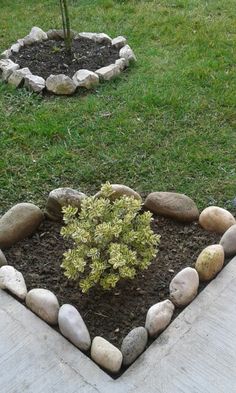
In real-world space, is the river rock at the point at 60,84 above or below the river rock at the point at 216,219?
above

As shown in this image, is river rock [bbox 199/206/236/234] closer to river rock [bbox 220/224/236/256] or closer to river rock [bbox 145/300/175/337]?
river rock [bbox 220/224/236/256]

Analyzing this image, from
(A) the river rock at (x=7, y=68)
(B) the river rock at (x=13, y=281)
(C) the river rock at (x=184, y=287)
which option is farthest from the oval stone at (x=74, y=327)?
(A) the river rock at (x=7, y=68)

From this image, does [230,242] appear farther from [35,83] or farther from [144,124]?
[35,83]

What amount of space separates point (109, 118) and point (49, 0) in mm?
2351

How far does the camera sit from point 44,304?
2.40 metres

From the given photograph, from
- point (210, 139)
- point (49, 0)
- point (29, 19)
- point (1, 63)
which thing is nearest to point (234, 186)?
point (210, 139)

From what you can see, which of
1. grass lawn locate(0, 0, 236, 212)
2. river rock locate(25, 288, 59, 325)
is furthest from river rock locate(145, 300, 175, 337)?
grass lawn locate(0, 0, 236, 212)

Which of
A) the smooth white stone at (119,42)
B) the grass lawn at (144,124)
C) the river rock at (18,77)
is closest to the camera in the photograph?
the grass lawn at (144,124)

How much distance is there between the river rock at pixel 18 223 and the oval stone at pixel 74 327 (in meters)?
0.58

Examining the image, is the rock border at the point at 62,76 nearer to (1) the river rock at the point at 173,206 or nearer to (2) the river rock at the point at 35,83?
(2) the river rock at the point at 35,83

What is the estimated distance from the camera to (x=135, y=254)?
2.41 metres

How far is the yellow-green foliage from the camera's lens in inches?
93.4

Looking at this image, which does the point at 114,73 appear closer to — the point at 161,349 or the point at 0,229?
the point at 0,229

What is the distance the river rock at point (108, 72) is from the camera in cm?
418
